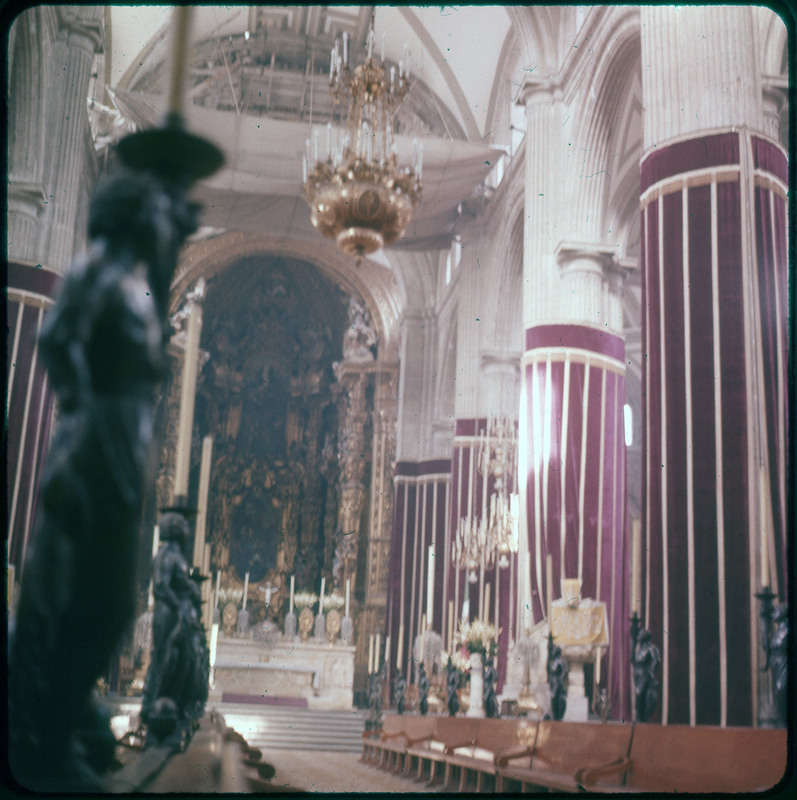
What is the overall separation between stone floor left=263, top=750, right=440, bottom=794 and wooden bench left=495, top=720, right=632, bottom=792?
2.54 ft

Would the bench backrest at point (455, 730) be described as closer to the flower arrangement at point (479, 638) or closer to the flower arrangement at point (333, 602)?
the flower arrangement at point (479, 638)

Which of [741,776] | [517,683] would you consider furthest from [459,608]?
[741,776]

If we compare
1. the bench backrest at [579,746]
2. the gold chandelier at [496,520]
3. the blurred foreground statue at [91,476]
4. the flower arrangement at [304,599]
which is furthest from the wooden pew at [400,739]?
the flower arrangement at [304,599]

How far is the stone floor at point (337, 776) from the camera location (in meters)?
7.40

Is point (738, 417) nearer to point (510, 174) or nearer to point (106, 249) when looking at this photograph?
point (106, 249)

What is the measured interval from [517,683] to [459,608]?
448cm

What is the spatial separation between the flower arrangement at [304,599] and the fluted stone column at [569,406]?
32.9 ft

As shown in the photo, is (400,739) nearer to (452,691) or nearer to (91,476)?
(452,691)

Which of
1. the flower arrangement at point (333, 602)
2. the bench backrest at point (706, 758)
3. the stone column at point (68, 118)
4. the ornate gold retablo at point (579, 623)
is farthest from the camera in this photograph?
the flower arrangement at point (333, 602)

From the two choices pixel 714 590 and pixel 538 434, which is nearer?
pixel 714 590

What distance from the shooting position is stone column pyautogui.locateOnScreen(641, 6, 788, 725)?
254 inches

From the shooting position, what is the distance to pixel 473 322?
1633cm

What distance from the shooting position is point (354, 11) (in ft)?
54.8

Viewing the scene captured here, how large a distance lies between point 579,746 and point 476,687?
20.0ft
